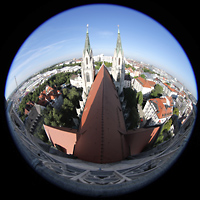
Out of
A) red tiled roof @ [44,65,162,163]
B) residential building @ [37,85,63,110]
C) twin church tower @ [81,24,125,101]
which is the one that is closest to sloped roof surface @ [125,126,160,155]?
red tiled roof @ [44,65,162,163]

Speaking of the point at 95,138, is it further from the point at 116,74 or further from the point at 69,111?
the point at 116,74

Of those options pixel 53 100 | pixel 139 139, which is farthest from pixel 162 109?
pixel 53 100

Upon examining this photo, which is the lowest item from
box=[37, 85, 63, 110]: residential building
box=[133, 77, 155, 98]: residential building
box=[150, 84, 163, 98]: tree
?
box=[37, 85, 63, 110]: residential building

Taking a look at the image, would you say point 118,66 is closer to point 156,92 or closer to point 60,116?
point 60,116

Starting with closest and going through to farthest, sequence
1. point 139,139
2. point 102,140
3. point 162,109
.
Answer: point 102,140
point 139,139
point 162,109

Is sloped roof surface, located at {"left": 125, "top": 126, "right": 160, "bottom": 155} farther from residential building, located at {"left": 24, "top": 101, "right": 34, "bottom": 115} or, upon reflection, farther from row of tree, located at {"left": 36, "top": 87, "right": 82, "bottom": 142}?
residential building, located at {"left": 24, "top": 101, "right": 34, "bottom": 115}

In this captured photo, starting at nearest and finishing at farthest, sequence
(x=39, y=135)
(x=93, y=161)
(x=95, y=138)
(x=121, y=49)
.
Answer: (x=93, y=161) < (x=95, y=138) < (x=39, y=135) < (x=121, y=49)

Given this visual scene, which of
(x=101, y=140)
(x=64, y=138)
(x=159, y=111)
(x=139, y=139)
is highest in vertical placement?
(x=159, y=111)

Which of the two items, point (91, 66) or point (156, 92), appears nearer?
point (91, 66)

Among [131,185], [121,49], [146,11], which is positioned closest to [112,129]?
[131,185]
